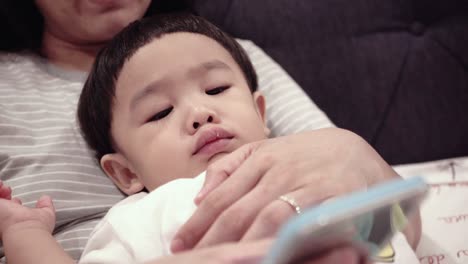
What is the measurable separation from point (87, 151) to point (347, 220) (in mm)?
787

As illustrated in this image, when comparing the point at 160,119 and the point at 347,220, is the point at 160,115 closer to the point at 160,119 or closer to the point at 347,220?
the point at 160,119

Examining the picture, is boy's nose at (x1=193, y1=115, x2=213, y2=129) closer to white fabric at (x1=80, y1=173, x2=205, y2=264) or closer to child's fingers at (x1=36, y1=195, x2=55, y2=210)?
white fabric at (x1=80, y1=173, x2=205, y2=264)

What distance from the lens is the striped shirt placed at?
3.51 feet

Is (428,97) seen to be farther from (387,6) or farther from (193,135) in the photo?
(193,135)

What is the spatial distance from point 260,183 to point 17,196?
52 centimetres

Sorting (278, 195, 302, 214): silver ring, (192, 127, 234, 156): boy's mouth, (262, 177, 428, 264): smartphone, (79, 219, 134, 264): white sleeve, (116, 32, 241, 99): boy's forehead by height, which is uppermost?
(262, 177, 428, 264): smartphone

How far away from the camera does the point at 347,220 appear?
1.55 feet

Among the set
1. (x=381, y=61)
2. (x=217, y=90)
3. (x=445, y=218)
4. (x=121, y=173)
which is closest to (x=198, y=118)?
(x=217, y=90)

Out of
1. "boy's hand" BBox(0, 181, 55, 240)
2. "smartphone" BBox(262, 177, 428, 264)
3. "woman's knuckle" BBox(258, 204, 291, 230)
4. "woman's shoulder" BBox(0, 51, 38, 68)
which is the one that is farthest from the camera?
"woman's shoulder" BBox(0, 51, 38, 68)

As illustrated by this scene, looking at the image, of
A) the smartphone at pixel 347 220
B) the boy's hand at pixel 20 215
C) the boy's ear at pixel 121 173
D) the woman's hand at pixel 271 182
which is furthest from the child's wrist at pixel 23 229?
the smartphone at pixel 347 220

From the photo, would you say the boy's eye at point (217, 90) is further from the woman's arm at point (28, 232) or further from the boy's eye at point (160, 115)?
the woman's arm at point (28, 232)

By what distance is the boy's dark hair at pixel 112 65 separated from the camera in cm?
112

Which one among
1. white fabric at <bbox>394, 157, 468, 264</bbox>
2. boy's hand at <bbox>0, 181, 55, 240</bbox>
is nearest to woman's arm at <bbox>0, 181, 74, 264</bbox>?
boy's hand at <bbox>0, 181, 55, 240</bbox>

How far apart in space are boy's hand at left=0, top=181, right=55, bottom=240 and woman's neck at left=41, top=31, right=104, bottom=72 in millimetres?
439
